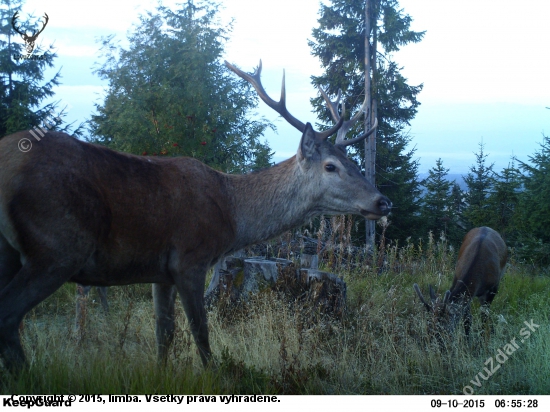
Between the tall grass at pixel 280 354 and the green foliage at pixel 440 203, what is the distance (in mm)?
14387

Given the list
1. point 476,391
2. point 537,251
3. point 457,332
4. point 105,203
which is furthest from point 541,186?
point 105,203

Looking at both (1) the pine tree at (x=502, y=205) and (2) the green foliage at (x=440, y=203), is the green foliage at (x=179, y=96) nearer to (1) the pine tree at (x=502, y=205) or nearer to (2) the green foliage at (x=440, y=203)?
(1) the pine tree at (x=502, y=205)

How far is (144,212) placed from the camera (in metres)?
4.21

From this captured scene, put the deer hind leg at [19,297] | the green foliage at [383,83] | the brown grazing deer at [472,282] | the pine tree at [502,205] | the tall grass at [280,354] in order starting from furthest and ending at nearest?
the green foliage at [383,83] < the pine tree at [502,205] < the brown grazing deer at [472,282] < the tall grass at [280,354] < the deer hind leg at [19,297]

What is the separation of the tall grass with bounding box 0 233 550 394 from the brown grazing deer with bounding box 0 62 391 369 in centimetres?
33

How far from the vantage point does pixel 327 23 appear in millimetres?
21453

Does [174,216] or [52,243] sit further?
[174,216]

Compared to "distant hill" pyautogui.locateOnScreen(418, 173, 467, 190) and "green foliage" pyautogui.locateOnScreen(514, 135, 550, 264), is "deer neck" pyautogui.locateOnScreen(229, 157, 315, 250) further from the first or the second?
"distant hill" pyautogui.locateOnScreen(418, 173, 467, 190)

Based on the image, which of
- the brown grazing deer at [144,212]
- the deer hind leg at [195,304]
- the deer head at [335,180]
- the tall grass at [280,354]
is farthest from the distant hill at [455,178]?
the deer hind leg at [195,304]

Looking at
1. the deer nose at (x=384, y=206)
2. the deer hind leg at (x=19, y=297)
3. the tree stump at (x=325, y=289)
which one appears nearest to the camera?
the deer hind leg at (x=19, y=297)

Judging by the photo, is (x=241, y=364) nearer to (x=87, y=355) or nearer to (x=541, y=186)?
(x=87, y=355)

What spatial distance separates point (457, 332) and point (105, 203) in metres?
3.96

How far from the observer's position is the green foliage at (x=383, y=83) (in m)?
20.9

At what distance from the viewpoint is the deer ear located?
510cm
